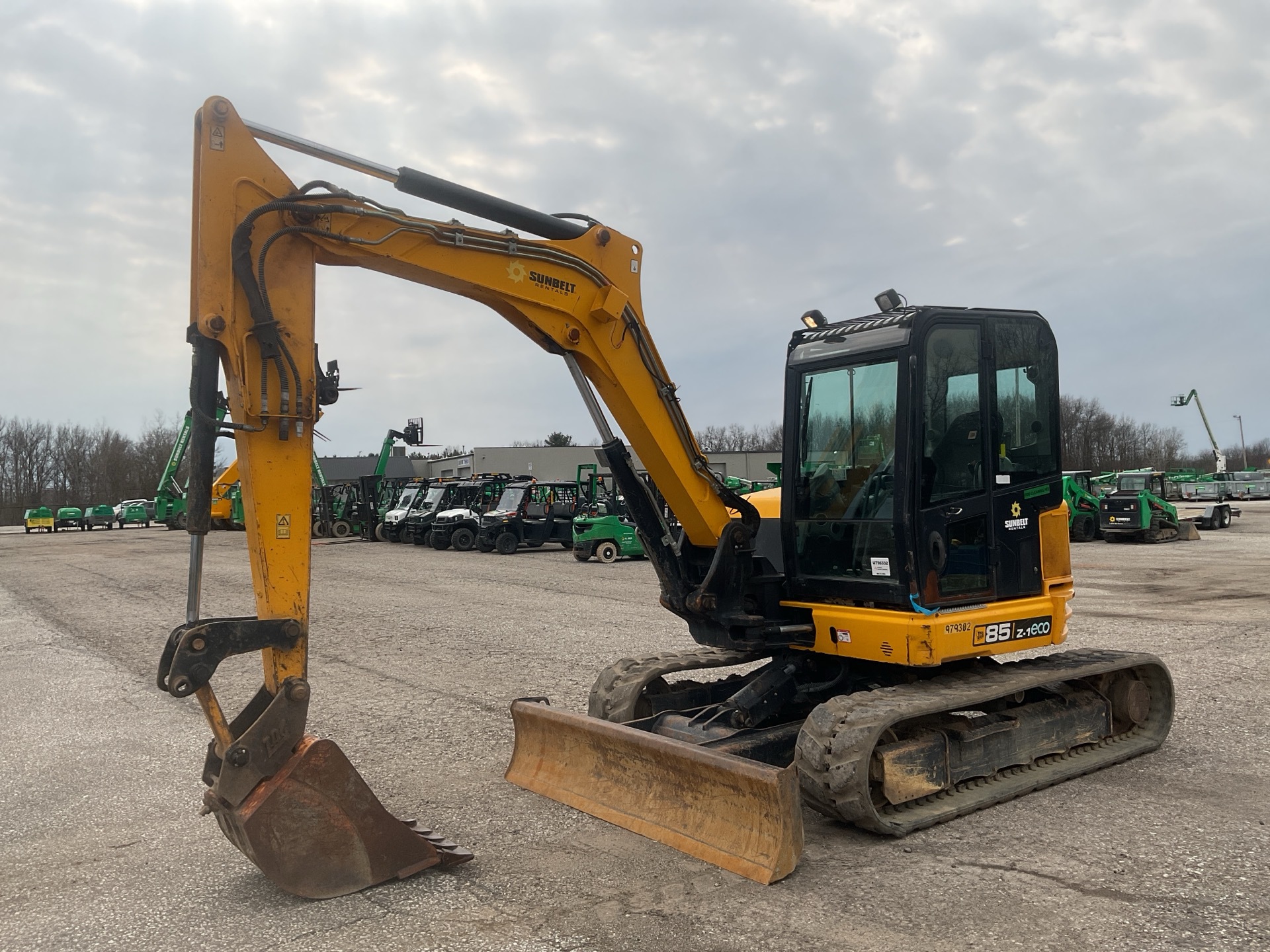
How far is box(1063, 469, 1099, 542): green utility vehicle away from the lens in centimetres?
2856

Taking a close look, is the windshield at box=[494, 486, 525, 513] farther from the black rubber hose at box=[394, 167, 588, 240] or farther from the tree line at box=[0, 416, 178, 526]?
the tree line at box=[0, 416, 178, 526]

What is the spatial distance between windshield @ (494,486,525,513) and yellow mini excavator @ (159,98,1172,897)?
2229 cm

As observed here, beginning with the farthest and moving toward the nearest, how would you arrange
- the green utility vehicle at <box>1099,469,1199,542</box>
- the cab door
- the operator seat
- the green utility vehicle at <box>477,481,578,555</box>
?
the green utility vehicle at <box>477,481,578,555</box> < the green utility vehicle at <box>1099,469,1199,542</box> < the operator seat < the cab door

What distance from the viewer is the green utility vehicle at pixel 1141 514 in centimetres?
2711

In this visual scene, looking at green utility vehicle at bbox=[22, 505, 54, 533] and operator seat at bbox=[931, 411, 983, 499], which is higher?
operator seat at bbox=[931, 411, 983, 499]

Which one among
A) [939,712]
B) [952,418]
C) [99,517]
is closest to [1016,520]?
[952,418]

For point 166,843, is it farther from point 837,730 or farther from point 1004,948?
point 1004,948

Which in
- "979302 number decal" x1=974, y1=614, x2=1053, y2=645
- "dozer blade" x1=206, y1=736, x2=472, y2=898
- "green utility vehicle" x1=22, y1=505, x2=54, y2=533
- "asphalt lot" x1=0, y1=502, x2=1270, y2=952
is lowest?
"asphalt lot" x1=0, y1=502, x2=1270, y2=952

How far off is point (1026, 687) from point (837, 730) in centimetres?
158

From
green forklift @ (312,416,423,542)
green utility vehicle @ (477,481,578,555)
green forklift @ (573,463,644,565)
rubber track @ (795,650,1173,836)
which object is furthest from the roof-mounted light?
green forklift @ (312,416,423,542)

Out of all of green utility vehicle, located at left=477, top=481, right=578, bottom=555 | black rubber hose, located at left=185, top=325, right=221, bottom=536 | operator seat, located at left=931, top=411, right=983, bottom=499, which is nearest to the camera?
black rubber hose, located at left=185, top=325, right=221, bottom=536

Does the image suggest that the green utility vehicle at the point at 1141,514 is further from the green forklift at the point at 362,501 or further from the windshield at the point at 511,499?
the green forklift at the point at 362,501

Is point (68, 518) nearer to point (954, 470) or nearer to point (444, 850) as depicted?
point (444, 850)

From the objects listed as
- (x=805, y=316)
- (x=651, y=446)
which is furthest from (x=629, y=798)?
(x=805, y=316)
